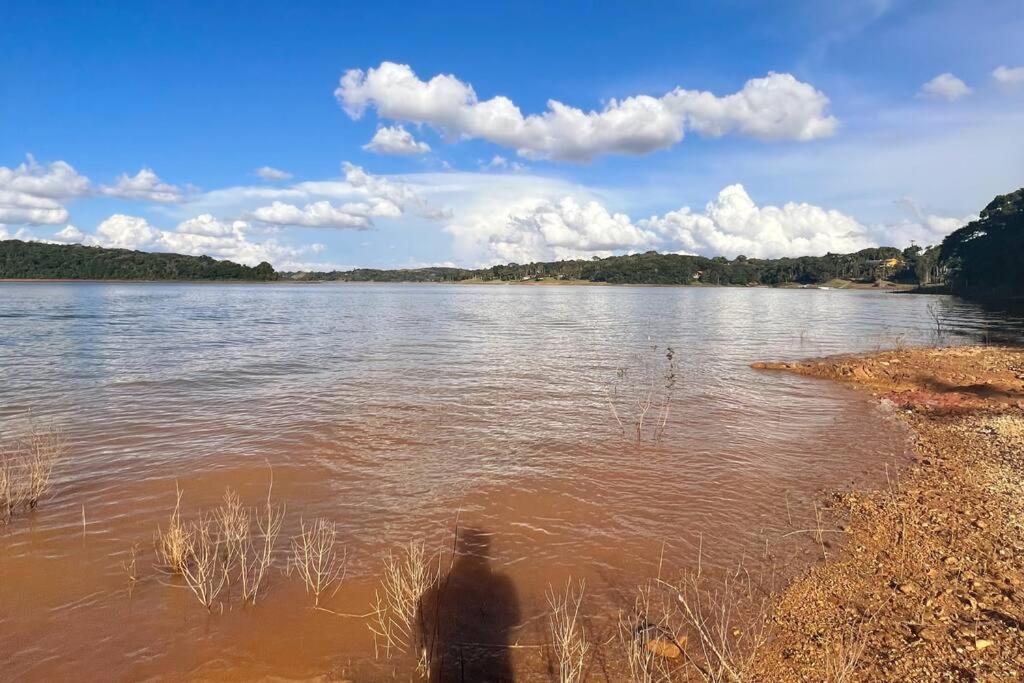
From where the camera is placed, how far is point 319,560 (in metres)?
7.05

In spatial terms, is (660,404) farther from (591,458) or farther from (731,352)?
(731,352)

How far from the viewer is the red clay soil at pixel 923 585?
479 cm

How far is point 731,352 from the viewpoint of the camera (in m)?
29.3

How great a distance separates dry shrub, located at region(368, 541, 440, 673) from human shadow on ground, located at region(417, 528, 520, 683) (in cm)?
11

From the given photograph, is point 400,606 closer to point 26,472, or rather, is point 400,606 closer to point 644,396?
point 26,472

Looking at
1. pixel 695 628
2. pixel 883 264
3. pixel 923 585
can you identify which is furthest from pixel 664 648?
pixel 883 264

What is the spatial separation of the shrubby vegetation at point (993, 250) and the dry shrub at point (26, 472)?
107144 mm

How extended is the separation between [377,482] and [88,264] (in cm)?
20555

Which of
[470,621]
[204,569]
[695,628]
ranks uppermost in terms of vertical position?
[204,569]

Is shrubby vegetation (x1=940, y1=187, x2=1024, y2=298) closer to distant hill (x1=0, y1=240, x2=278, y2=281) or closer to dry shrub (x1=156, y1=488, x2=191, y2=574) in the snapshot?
dry shrub (x1=156, y1=488, x2=191, y2=574)

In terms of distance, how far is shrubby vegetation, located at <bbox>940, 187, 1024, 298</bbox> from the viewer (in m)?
80.9

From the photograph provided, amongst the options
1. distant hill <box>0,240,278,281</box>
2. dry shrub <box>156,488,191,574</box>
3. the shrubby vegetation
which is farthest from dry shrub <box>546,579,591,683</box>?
distant hill <box>0,240,278,281</box>

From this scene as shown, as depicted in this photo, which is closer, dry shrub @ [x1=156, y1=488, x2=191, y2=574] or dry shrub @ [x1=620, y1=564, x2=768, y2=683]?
dry shrub @ [x1=620, y1=564, x2=768, y2=683]

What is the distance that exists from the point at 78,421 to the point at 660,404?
16106 millimetres
